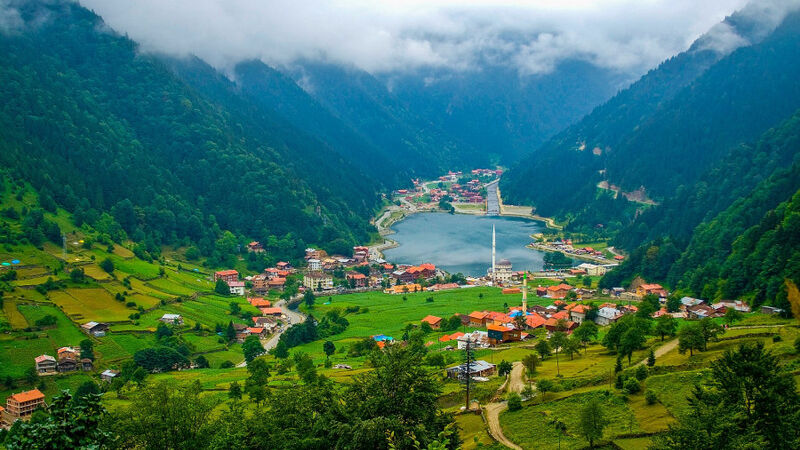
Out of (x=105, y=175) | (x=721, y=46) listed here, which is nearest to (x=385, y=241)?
(x=105, y=175)

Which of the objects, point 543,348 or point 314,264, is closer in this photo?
point 543,348

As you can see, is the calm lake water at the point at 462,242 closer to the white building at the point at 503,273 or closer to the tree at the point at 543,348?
the white building at the point at 503,273

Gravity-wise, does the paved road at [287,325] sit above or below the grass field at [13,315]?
below

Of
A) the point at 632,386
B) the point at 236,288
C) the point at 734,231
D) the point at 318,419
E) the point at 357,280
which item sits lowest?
the point at 632,386

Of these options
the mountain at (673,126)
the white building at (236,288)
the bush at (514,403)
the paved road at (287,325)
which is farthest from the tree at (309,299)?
the mountain at (673,126)

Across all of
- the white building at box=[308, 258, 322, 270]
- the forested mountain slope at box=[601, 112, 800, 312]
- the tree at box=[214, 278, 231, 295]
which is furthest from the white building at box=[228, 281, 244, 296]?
the forested mountain slope at box=[601, 112, 800, 312]

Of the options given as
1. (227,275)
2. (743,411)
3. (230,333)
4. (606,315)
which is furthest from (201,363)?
(743,411)

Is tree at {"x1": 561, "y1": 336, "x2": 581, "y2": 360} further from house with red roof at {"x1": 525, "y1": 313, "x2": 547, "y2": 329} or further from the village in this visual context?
house with red roof at {"x1": 525, "y1": 313, "x2": 547, "y2": 329}

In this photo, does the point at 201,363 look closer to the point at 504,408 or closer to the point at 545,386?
the point at 504,408
